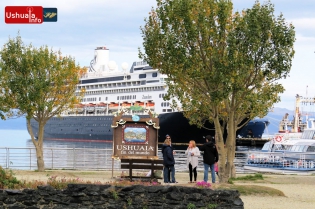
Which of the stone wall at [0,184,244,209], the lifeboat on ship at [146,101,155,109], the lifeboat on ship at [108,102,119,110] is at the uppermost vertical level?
the lifeboat on ship at [108,102,119,110]

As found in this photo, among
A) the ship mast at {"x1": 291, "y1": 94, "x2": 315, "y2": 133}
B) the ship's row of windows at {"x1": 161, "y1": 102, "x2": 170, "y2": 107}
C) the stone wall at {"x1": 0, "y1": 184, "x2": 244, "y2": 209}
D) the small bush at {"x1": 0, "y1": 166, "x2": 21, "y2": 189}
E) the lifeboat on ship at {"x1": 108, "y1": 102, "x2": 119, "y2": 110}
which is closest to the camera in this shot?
the stone wall at {"x1": 0, "y1": 184, "x2": 244, "y2": 209}

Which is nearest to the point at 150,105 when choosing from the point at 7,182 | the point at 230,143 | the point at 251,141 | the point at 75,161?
the point at 251,141

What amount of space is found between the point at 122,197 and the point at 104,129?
91.7 m

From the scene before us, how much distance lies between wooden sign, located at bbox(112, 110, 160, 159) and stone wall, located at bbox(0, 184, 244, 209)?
24.6ft

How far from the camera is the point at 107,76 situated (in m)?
118

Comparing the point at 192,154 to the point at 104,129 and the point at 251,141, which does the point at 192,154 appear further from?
the point at 251,141

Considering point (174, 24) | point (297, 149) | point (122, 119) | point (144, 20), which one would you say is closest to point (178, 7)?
point (174, 24)

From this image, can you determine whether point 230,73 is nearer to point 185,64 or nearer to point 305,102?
point 185,64

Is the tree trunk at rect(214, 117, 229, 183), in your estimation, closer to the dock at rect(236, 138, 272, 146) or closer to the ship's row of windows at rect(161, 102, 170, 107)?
the ship's row of windows at rect(161, 102, 170, 107)

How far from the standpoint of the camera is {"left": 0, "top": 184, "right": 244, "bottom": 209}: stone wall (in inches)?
575

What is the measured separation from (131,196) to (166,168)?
7.86 m

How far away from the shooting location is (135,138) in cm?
2272

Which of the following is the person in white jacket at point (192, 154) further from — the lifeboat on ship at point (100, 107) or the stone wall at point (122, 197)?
the lifeboat on ship at point (100, 107)

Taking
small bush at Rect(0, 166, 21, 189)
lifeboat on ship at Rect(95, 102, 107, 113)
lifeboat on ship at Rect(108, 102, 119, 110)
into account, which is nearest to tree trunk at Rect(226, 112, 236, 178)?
small bush at Rect(0, 166, 21, 189)
